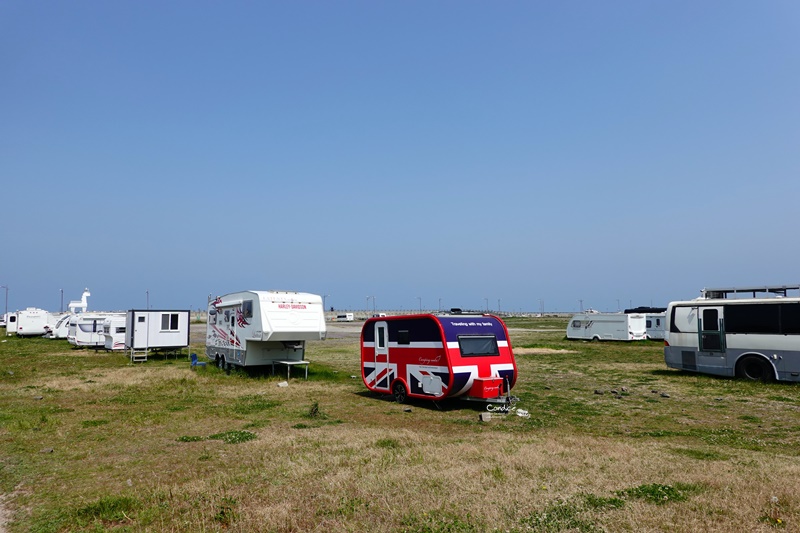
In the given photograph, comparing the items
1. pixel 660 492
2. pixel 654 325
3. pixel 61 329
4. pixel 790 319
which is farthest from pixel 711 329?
pixel 61 329

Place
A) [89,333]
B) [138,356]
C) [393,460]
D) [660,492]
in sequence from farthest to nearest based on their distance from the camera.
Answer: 1. [89,333]
2. [138,356]
3. [393,460]
4. [660,492]

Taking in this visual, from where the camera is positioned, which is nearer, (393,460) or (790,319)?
(393,460)

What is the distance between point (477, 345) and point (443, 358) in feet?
3.86

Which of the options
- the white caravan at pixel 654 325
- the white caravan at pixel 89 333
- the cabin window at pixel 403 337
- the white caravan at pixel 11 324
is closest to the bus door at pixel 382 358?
the cabin window at pixel 403 337

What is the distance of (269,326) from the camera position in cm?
2217

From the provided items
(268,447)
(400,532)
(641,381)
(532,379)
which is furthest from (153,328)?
(400,532)

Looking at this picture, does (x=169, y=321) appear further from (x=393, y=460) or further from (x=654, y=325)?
(x=654, y=325)

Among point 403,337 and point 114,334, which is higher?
point 403,337

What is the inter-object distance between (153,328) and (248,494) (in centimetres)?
2549

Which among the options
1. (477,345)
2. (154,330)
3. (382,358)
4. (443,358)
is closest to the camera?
(443,358)

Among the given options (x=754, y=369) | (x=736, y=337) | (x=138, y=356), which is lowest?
(x=138, y=356)

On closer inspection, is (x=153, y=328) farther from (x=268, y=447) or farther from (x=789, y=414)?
(x=789, y=414)

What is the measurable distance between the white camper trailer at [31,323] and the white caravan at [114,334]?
72.7ft

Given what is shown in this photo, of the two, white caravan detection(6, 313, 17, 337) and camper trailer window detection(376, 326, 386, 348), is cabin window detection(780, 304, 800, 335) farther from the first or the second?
white caravan detection(6, 313, 17, 337)
